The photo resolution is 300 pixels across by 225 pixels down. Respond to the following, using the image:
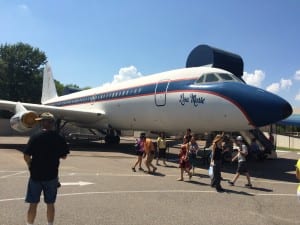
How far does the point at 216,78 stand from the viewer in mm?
15031

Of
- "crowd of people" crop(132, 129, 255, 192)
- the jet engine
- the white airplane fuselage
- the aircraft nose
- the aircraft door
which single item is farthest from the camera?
the jet engine

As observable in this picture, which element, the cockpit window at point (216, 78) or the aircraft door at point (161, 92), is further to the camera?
the aircraft door at point (161, 92)

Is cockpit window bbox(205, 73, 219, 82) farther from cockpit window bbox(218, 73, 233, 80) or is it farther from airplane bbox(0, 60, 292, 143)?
cockpit window bbox(218, 73, 233, 80)

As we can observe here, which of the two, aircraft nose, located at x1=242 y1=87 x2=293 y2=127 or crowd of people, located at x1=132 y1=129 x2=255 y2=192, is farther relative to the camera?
aircraft nose, located at x1=242 y1=87 x2=293 y2=127

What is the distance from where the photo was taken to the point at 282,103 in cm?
1329

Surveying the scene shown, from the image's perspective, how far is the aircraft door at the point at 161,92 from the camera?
16766 mm

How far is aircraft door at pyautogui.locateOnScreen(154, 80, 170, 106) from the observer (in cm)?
1677

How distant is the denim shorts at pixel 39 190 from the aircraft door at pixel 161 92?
11.4 meters

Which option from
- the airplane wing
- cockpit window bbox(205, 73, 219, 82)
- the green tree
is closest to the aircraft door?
cockpit window bbox(205, 73, 219, 82)

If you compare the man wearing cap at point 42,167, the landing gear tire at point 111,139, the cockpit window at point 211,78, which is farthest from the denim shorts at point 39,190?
the landing gear tire at point 111,139

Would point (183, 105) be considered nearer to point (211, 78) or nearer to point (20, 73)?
point (211, 78)

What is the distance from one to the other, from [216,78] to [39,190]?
35.1 ft

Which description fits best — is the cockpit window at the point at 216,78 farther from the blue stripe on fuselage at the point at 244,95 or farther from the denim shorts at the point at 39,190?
the denim shorts at the point at 39,190

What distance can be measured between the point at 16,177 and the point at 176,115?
7231 millimetres
